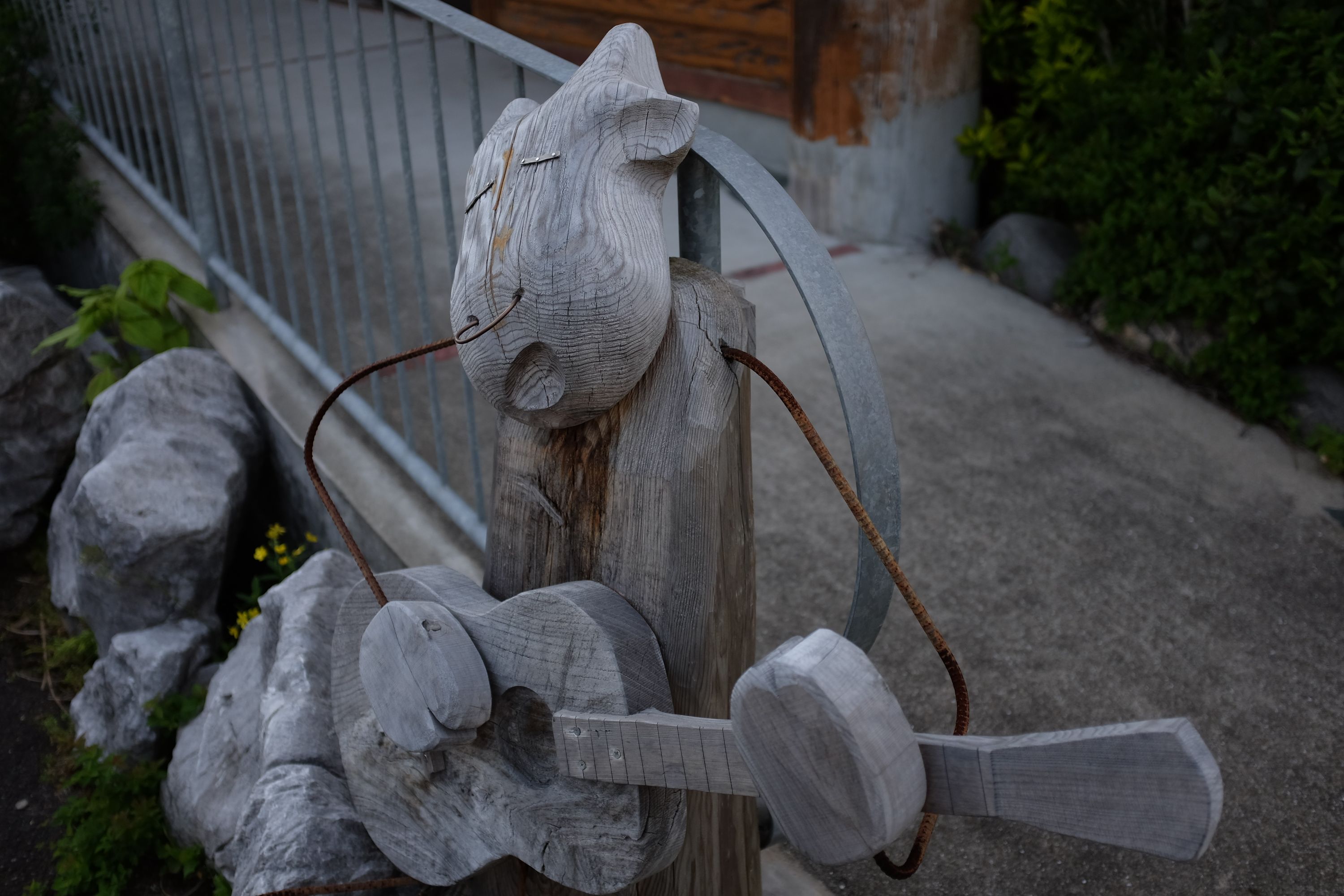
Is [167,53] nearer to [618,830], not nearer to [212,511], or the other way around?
[212,511]

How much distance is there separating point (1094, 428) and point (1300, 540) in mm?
616

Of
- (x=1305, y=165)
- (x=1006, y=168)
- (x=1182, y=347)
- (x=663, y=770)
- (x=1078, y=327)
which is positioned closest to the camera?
(x=663, y=770)

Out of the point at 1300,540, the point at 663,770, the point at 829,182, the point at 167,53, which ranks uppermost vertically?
the point at 167,53

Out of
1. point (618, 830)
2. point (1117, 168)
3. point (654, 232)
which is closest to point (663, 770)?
point (618, 830)

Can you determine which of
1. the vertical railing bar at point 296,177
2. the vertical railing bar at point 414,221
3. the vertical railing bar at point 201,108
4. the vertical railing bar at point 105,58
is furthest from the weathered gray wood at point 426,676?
the vertical railing bar at point 105,58

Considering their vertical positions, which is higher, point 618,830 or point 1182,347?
point 618,830

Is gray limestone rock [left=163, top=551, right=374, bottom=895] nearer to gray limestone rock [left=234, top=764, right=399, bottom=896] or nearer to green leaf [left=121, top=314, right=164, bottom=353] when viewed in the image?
gray limestone rock [left=234, top=764, right=399, bottom=896]

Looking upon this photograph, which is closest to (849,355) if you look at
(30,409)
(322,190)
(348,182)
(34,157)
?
(348,182)

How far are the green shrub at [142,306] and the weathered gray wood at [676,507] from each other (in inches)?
87.2

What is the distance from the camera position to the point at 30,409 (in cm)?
339

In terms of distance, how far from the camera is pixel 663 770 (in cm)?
107

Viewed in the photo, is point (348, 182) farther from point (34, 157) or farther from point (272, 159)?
point (34, 157)

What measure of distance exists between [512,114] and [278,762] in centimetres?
123

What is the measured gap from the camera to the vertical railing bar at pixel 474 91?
1752mm
